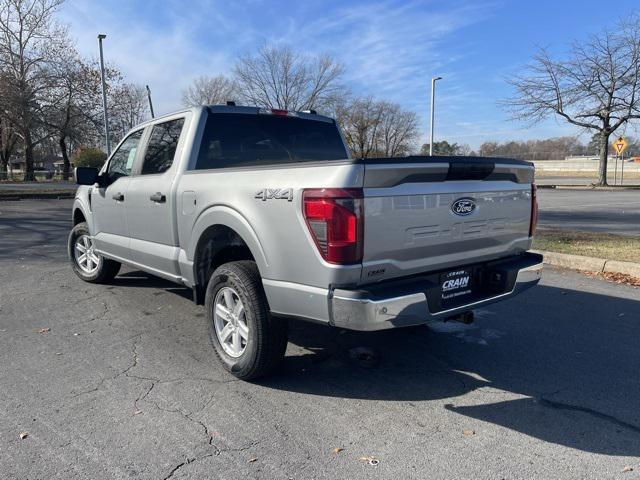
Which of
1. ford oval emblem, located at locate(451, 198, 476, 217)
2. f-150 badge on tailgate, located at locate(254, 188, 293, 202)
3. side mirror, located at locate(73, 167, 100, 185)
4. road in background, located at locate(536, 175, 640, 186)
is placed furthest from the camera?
road in background, located at locate(536, 175, 640, 186)

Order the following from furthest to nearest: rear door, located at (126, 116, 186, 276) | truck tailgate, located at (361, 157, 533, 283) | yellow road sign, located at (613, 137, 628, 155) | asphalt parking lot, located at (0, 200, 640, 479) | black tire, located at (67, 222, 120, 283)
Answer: yellow road sign, located at (613, 137, 628, 155) → black tire, located at (67, 222, 120, 283) → rear door, located at (126, 116, 186, 276) → truck tailgate, located at (361, 157, 533, 283) → asphalt parking lot, located at (0, 200, 640, 479)

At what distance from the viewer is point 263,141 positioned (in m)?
4.70

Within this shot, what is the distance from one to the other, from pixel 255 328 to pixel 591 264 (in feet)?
18.7

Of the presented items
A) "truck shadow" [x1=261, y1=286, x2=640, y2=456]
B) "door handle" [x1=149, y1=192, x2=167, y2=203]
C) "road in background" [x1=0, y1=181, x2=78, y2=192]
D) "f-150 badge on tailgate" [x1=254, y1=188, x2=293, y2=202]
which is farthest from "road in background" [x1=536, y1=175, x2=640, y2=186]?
"f-150 badge on tailgate" [x1=254, y1=188, x2=293, y2=202]

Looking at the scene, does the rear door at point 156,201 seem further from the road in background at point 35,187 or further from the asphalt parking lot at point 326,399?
the road in background at point 35,187

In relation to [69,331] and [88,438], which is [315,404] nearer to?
[88,438]

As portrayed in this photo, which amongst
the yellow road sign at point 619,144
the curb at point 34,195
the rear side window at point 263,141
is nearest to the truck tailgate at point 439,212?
the rear side window at point 263,141

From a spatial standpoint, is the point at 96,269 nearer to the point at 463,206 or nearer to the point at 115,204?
the point at 115,204

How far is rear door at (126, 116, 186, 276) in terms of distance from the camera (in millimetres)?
4353

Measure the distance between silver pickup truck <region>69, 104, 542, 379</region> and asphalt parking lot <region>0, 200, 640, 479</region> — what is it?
53cm

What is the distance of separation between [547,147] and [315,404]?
125 meters

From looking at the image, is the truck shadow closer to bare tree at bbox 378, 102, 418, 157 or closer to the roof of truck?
the roof of truck

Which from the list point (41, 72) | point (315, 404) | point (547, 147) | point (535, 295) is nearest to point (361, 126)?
point (41, 72)

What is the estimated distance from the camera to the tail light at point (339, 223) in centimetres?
280
